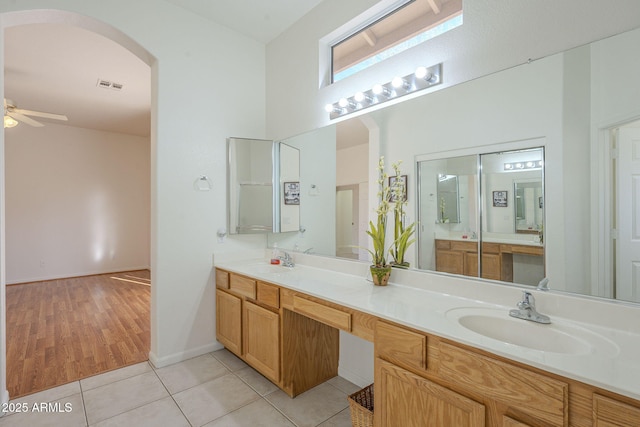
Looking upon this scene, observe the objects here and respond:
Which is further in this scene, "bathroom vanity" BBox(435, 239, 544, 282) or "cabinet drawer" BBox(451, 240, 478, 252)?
"cabinet drawer" BBox(451, 240, 478, 252)

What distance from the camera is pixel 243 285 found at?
241cm

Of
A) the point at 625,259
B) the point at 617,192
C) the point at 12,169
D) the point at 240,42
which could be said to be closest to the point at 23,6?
the point at 240,42

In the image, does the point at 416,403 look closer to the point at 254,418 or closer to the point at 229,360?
the point at 254,418

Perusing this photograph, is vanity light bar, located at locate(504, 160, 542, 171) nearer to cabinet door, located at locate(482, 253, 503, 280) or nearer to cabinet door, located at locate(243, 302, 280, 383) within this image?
cabinet door, located at locate(482, 253, 503, 280)

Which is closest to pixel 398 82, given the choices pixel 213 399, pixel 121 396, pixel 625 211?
pixel 625 211

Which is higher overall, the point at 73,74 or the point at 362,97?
the point at 73,74

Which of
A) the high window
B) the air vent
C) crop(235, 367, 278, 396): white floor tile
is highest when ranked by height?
the air vent

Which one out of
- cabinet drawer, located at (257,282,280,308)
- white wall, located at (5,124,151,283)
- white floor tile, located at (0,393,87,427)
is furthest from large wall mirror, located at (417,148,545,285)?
white wall, located at (5,124,151,283)

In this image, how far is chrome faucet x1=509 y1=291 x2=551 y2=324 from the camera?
4.28 feet

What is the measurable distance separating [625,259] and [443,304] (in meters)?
0.75

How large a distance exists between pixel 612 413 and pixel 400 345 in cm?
67

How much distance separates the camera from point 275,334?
2.08 m

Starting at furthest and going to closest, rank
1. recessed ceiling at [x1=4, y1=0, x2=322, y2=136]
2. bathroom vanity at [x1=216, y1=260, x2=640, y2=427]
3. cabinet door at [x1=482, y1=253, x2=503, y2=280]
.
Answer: recessed ceiling at [x1=4, y1=0, x2=322, y2=136], cabinet door at [x1=482, y1=253, x2=503, y2=280], bathroom vanity at [x1=216, y1=260, x2=640, y2=427]

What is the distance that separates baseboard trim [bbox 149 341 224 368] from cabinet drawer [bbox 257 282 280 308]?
965 millimetres
